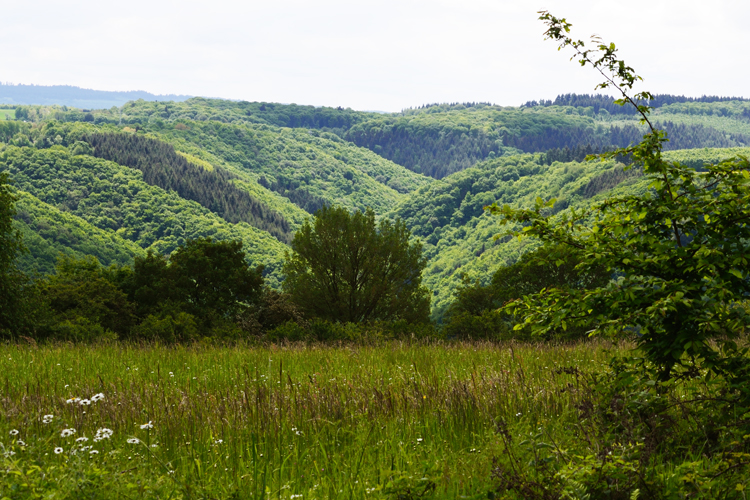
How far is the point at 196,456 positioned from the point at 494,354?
518cm

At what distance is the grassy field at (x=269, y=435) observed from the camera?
2.92 m

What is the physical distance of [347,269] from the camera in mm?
27547

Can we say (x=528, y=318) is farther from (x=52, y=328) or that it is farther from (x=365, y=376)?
(x=52, y=328)

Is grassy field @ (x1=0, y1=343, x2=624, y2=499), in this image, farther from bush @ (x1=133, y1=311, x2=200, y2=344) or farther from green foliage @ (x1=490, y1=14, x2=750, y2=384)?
bush @ (x1=133, y1=311, x2=200, y2=344)

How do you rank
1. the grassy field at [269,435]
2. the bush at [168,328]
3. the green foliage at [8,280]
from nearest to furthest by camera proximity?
the grassy field at [269,435]
the green foliage at [8,280]
the bush at [168,328]

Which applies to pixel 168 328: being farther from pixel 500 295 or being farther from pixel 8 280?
pixel 500 295

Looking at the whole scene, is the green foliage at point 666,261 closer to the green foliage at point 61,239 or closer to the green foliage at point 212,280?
the green foliage at point 212,280

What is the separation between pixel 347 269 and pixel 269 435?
76.9ft

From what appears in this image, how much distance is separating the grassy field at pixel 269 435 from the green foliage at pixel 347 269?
2068 cm

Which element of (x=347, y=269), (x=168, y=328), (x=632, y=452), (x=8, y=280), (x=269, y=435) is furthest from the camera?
(x=347, y=269)

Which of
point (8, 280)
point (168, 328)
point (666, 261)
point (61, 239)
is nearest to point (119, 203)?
point (61, 239)

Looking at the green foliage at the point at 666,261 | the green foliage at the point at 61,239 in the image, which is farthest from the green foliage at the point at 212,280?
the green foliage at the point at 61,239

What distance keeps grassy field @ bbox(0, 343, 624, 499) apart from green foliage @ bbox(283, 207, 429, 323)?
20.7m

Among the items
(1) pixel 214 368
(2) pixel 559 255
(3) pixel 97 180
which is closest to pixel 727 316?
(2) pixel 559 255
